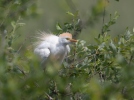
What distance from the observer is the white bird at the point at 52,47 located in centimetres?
409

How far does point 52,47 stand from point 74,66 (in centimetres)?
120

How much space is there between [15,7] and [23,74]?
2.85 feet

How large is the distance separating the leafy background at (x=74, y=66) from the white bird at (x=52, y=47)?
0.30ft

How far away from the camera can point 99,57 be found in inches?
131

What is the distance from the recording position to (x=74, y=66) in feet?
10.4

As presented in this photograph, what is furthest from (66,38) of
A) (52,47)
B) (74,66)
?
(74,66)

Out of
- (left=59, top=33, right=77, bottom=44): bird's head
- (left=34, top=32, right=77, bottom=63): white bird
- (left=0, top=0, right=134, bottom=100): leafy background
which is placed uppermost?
(left=34, top=32, right=77, bottom=63): white bird

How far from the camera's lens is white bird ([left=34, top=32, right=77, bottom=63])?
4.09 meters

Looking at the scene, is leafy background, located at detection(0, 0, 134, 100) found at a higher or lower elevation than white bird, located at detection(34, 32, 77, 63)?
lower

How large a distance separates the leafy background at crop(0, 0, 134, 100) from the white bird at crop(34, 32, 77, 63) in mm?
92

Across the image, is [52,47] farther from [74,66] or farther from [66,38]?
[74,66]

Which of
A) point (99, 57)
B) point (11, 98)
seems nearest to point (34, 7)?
point (99, 57)

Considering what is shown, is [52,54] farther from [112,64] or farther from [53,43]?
[112,64]

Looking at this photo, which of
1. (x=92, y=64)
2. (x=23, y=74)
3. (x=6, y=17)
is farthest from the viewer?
(x=92, y=64)
